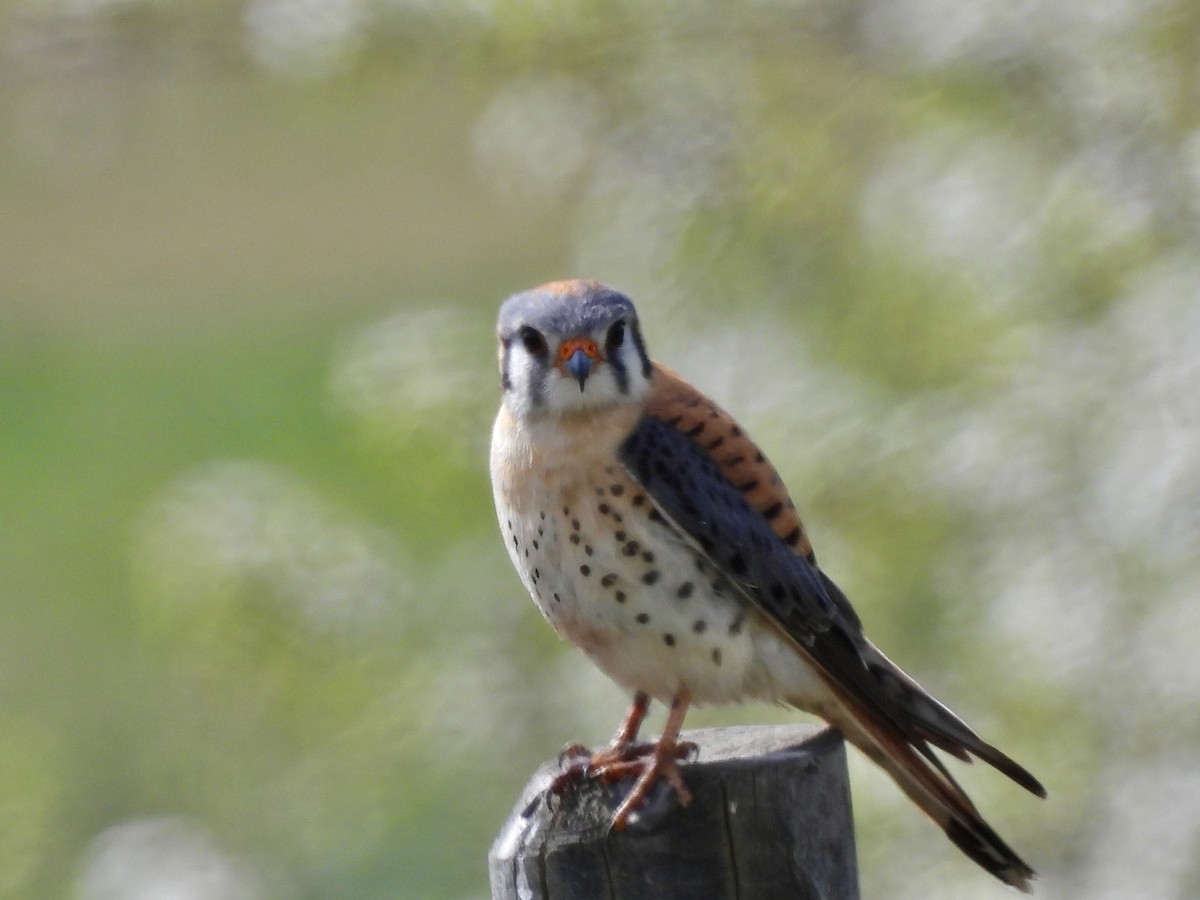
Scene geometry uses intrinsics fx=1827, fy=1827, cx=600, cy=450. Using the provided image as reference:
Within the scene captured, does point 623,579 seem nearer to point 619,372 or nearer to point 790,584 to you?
point 790,584

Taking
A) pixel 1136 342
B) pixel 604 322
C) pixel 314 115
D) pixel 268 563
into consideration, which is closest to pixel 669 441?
pixel 604 322

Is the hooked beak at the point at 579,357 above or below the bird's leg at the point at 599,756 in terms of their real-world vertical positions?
above

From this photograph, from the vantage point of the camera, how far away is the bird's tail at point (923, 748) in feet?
10.0

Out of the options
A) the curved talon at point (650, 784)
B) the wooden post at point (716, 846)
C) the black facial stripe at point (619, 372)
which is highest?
the black facial stripe at point (619, 372)

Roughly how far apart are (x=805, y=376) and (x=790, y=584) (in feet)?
6.16

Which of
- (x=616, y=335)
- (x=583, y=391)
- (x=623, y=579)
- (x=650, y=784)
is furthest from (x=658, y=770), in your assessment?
(x=616, y=335)

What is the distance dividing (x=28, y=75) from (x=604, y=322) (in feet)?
9.16

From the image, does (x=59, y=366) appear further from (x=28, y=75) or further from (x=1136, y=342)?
(x=1136, y=342)

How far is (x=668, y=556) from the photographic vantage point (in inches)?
129

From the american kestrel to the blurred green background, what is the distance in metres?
1.49

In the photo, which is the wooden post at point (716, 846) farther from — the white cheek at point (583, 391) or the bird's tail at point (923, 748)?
the white cheek at point (583, 391)

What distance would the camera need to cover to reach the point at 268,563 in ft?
18.2

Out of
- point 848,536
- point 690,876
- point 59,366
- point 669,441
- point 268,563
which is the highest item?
point 59,366

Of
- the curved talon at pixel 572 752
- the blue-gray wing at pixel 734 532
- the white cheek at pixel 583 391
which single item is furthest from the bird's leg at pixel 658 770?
the white cheek at pixel 583 391
